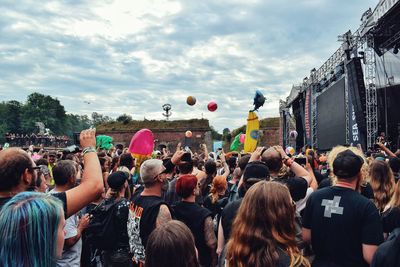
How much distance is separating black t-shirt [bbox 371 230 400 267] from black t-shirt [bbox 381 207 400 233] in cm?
106

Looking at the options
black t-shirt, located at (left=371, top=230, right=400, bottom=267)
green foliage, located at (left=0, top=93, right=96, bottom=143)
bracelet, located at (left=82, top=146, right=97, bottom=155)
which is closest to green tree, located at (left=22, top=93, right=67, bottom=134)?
green foliage, located at (left=0, top=93, right=96, bottom=143)

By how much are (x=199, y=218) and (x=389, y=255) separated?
197 cm

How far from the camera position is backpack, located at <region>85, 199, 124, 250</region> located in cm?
389

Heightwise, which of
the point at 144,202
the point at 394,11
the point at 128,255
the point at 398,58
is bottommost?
the point at 128,255

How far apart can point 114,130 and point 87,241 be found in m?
33.5

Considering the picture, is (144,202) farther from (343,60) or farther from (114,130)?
(114,130)

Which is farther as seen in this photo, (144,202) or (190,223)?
(190,223)

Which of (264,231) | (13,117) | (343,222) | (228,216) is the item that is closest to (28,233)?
(264,231)

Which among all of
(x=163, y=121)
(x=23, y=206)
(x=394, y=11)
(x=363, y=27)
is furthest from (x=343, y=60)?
(x=163, y=121)

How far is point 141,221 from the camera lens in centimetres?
332

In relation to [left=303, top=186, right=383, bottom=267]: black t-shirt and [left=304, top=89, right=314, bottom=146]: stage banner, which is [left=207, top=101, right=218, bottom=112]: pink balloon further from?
[left=304, top=89, right=314, bottom=146]: stage banner

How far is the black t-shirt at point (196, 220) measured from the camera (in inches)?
143

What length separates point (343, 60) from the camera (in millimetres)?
15938

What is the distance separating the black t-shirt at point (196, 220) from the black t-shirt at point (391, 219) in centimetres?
164
